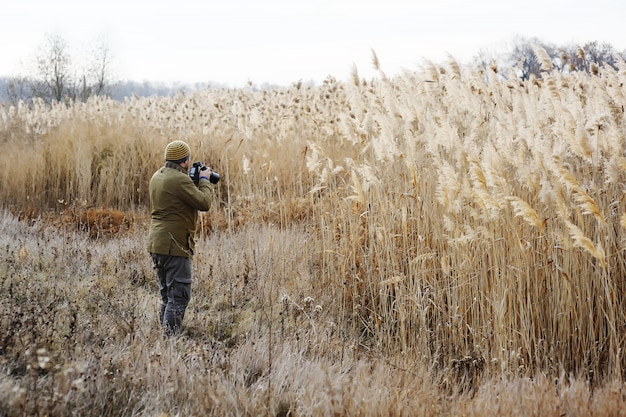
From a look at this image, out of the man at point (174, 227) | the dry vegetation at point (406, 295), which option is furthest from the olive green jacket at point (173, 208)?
the dry vegetation at point (406, 295)

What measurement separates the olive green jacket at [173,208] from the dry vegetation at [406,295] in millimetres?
571

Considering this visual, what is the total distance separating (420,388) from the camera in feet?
10.6

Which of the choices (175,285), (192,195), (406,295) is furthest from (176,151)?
(406,295)

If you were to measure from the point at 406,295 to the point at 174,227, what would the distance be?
179cm

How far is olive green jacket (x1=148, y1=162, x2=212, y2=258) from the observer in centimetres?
410

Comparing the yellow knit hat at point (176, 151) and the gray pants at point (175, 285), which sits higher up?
the yellow knit hat at point (176, 151)


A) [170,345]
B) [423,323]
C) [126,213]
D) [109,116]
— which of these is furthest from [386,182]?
[109,116]

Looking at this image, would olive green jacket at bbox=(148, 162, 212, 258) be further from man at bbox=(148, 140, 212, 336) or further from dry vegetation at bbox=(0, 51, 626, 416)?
dry vegetation at bbox=(0, 51, 626, 416)

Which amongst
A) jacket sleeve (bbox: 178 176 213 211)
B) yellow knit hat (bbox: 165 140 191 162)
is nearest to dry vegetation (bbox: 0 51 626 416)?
jacket sleeve (bbox: 178 176 213 211)

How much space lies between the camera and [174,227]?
414 centimetres

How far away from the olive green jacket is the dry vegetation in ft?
1.87

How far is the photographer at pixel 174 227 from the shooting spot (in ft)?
13.4

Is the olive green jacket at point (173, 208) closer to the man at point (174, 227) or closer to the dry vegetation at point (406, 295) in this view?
the man at point (174, 227)

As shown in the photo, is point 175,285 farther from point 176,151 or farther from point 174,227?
point 176,151
